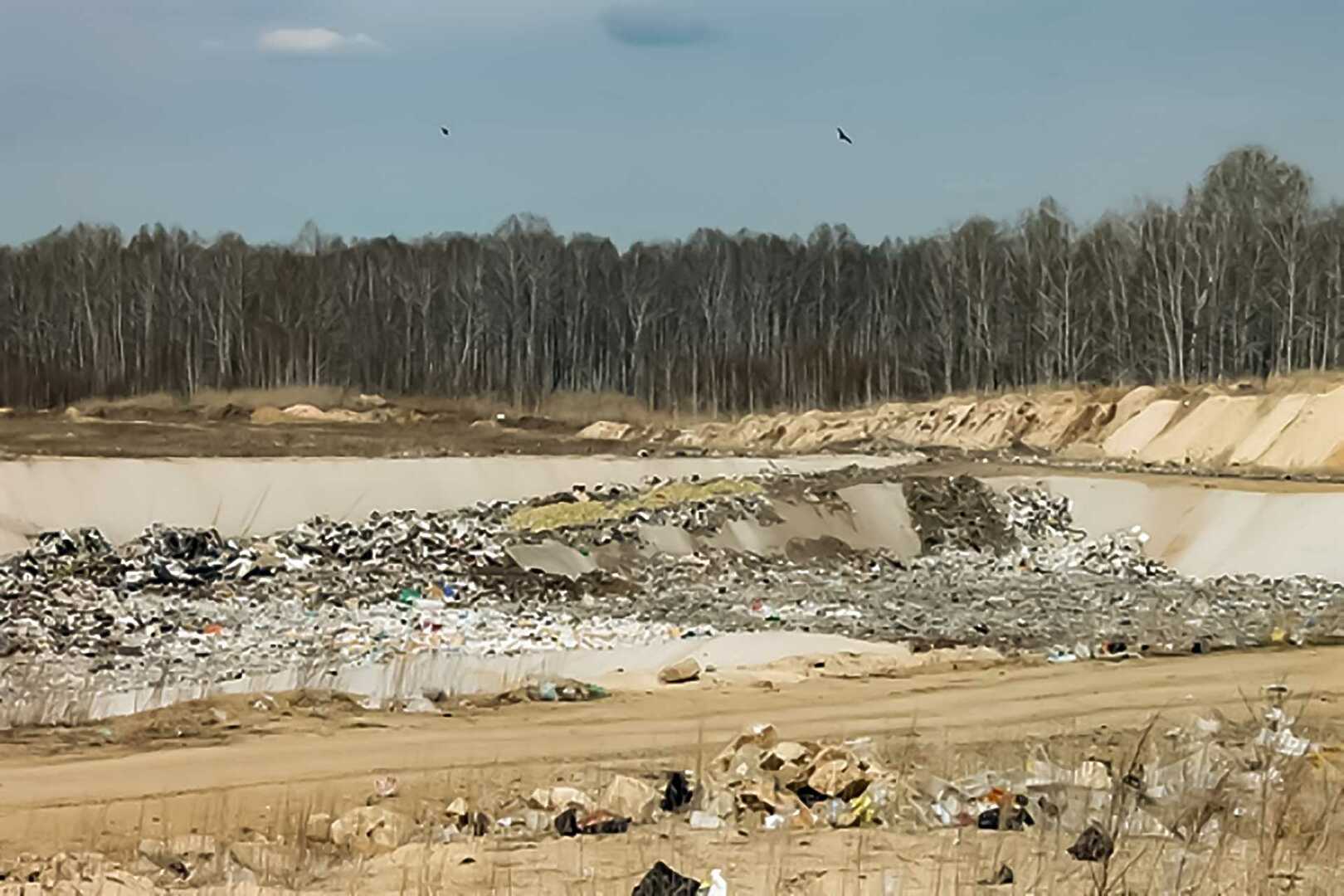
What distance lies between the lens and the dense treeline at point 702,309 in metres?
64.9

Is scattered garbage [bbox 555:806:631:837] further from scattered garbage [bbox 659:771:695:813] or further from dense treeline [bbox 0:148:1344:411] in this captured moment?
dense treeline [bbox 0:148:1344:411]

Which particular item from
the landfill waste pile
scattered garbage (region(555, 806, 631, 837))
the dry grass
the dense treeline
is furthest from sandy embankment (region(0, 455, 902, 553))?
the dense treeline

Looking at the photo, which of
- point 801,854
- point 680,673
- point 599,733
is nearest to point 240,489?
point 680,673

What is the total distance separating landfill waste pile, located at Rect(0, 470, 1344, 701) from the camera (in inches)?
756

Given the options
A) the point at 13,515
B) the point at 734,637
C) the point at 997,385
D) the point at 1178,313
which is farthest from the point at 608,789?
the point at 997,385

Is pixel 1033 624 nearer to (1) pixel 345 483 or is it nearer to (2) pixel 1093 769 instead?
(2) pixel 1093 769

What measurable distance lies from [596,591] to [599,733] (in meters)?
11.7

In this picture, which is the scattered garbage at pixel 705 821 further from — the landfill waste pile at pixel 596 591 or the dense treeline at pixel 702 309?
the dense treeline at pixel 702 309

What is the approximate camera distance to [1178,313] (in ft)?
195

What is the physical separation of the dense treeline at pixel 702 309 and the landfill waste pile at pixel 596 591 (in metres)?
34.0

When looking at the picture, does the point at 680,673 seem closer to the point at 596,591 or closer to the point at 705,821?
the point at 596,591

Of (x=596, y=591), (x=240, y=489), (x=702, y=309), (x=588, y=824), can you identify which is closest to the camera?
(x=588, y=824)

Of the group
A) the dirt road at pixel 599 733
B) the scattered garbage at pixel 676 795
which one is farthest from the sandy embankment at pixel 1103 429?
the scattered garbage at pixel 676 795

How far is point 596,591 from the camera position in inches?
997
